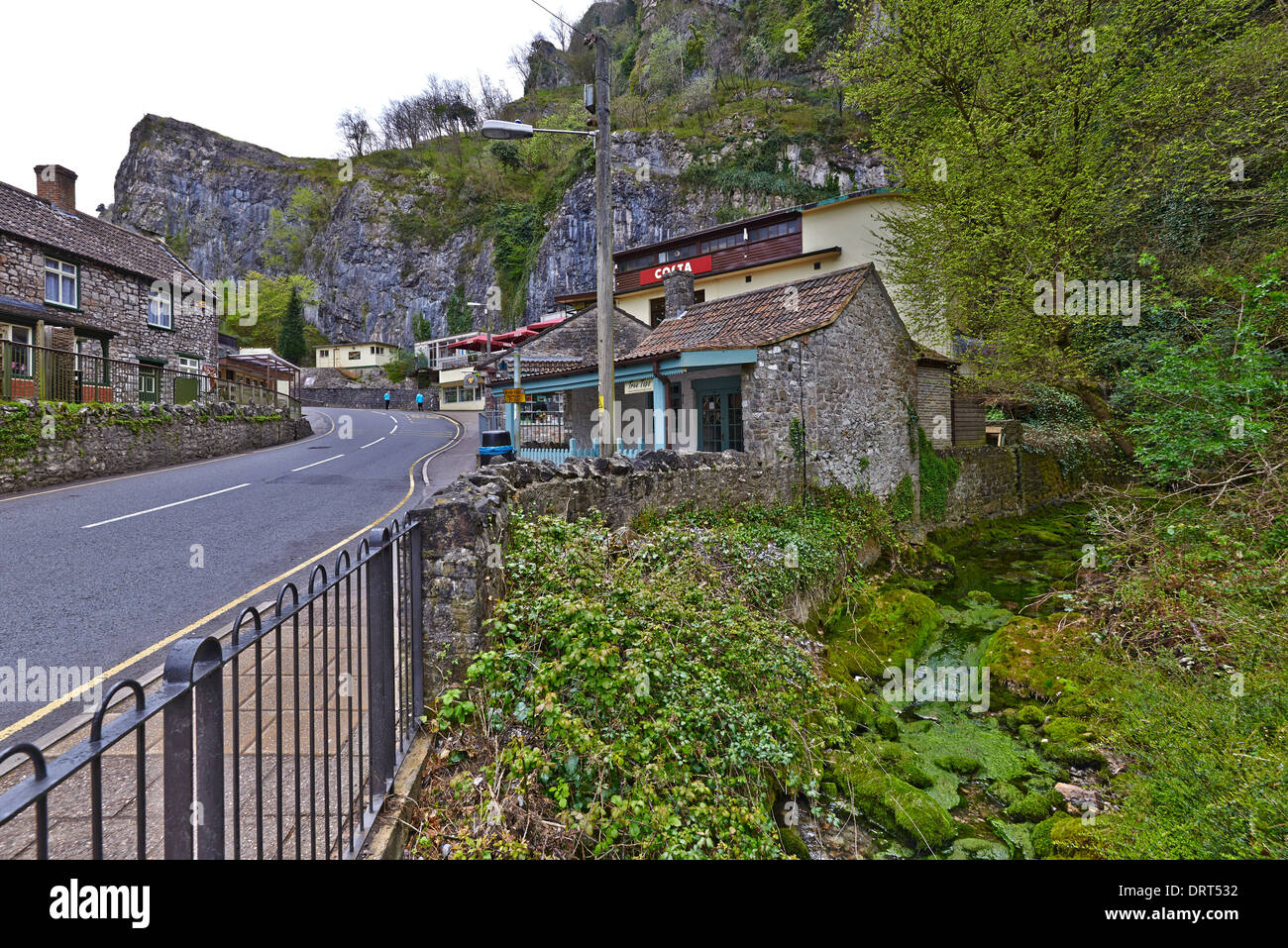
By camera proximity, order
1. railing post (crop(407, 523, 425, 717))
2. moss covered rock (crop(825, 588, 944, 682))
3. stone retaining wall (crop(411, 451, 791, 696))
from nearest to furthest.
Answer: railing post (crop(407, 523, 425, 717)) → stone retaining wall (crop(411, 451, 791, 696)) → moss covered rock (crop(825, 588, 944, 682))

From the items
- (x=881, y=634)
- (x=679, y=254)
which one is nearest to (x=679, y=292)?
(x=881, y=634)

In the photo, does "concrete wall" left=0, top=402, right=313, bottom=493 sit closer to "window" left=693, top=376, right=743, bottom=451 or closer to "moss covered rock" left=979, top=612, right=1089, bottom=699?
"window" left=693, top=376, right=743, bottom=451

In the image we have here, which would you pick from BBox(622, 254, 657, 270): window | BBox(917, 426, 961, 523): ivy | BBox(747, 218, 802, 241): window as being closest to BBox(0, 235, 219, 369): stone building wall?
BBox(622, 254, 657, 270): window

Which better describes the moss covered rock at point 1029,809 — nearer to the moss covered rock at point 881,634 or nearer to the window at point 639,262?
the moss covered rock at point 881,634

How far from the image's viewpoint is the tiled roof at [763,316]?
12.7 meters

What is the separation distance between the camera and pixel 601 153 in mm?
9633

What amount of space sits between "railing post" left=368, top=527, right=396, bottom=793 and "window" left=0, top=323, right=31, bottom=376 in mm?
14477

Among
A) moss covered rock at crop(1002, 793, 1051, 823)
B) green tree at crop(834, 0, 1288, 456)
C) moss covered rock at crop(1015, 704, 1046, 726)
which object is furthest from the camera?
green tree at crop(834, 0, 1288, 456)

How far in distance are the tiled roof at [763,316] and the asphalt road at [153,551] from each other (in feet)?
23.3

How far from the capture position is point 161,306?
24.0m

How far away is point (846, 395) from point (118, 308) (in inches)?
1060

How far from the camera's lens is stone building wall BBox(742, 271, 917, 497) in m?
11.9
